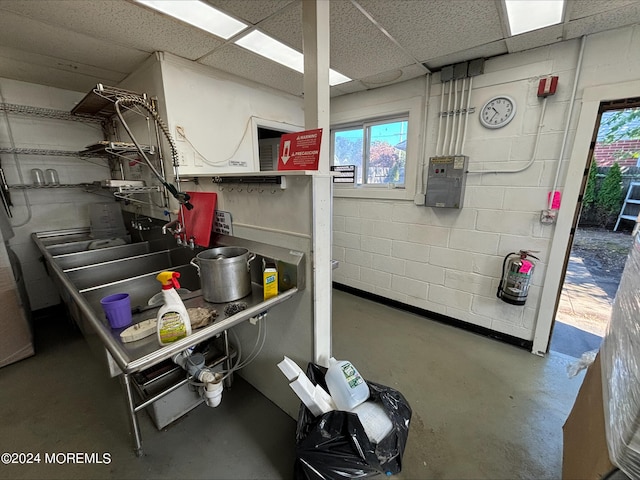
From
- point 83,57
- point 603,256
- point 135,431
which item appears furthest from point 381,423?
point 603,256

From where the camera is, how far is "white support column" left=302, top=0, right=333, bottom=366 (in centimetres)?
114

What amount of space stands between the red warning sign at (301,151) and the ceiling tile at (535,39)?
1.77 m

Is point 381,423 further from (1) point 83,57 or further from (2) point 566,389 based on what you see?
(1) point 83,57

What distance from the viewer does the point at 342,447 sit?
41.1 inches

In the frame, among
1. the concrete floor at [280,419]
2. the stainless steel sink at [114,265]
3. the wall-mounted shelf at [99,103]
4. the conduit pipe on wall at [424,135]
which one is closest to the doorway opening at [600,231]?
the concrete floor at [280,419]

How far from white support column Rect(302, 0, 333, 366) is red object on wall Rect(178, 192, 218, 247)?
30.0 inches

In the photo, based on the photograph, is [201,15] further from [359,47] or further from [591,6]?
[591,6]

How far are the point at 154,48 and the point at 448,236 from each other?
2.88 m

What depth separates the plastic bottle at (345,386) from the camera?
1211 mm

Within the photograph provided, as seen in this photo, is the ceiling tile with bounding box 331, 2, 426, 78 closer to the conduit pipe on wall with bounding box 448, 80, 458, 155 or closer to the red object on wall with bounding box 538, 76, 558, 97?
the conduit pipe on wall with bounding box 448, 80, 458, 155

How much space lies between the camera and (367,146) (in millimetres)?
3061

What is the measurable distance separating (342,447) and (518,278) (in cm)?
186

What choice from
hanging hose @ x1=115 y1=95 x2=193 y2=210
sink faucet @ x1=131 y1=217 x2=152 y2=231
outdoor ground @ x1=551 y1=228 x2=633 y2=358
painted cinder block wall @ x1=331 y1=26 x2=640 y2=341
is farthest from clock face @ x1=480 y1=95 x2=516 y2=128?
sink faucet @ x1=131 y1=217 x2=152 y2=231

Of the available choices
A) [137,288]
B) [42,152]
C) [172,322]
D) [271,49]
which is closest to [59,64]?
[42,152]
